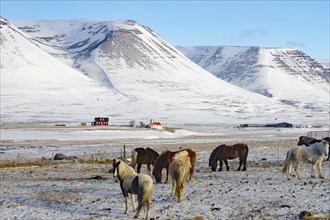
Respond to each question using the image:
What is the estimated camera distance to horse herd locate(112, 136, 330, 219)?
17359 mm

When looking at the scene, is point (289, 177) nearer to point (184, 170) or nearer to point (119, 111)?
point (184, 170)

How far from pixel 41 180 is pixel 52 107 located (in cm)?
17209

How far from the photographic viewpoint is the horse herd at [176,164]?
1736 centimetres

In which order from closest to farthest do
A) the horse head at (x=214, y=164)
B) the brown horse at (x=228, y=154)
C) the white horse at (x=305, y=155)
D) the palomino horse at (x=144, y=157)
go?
the white horse at (x=305, y=155) → the palomino horse at (x=144, y=157) → the horse head at (x=214, y=164) → the brown horse at (x=228, y=154)

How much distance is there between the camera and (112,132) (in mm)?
86812

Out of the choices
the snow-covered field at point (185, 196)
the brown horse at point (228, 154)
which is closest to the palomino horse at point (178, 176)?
the snow-covered field at point (185, 196)

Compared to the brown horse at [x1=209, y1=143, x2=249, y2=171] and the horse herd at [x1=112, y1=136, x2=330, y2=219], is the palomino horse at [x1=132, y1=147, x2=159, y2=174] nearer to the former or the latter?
the horse herd at [x1=112, y1=136, x2=330, y2=219]

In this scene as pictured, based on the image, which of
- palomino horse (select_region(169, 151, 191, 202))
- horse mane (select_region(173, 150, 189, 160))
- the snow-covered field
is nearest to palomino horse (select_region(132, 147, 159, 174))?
the snow-covered field

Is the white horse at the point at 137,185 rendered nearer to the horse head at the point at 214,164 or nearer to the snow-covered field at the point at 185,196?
the snow-covered field at the point at 185,196

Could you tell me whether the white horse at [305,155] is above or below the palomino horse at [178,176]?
above

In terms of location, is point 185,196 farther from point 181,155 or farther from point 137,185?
point 137,185

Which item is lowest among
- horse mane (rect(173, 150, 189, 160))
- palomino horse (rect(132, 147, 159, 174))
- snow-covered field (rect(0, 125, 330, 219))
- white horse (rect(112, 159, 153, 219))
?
snow-covered field (rect(0, 125, 330, 219))

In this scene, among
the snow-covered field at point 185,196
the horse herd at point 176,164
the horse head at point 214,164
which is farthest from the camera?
the horse head at point 214,164

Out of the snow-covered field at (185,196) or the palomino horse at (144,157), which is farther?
the palomino horse at (144,157)
